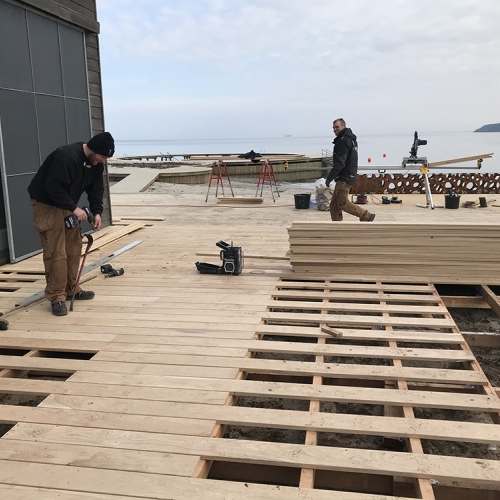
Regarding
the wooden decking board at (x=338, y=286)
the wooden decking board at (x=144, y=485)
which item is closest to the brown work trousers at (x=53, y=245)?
the wooden decking board at (x=338, y=286)

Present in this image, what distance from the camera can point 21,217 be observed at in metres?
5.89

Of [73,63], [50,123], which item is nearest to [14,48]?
[50,123]

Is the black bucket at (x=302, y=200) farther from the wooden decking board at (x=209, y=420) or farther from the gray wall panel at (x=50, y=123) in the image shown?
the wooden decking board at (x=209, y=420)

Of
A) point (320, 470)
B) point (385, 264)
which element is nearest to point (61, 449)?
point (320, 470)

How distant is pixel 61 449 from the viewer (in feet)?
7.47

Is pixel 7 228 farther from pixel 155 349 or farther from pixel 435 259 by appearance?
pixel 435 259

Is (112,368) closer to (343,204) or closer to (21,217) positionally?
(21,217)

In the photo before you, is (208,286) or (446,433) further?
(208,286)

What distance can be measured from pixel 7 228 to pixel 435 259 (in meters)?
4.78

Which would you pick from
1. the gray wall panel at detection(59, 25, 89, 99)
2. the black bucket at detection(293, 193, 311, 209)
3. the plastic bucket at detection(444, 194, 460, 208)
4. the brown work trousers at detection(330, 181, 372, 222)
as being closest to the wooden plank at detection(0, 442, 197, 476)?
the brown work trousers at detection(330, 181, 372, 222)

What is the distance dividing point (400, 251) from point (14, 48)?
4842 millimetres

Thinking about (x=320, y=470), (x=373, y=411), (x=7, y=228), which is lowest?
(x=373, y=411)

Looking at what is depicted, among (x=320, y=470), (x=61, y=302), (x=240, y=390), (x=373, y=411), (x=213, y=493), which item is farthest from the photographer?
(x=61, y=302)

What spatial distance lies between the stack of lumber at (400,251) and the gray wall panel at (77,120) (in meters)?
3.66
